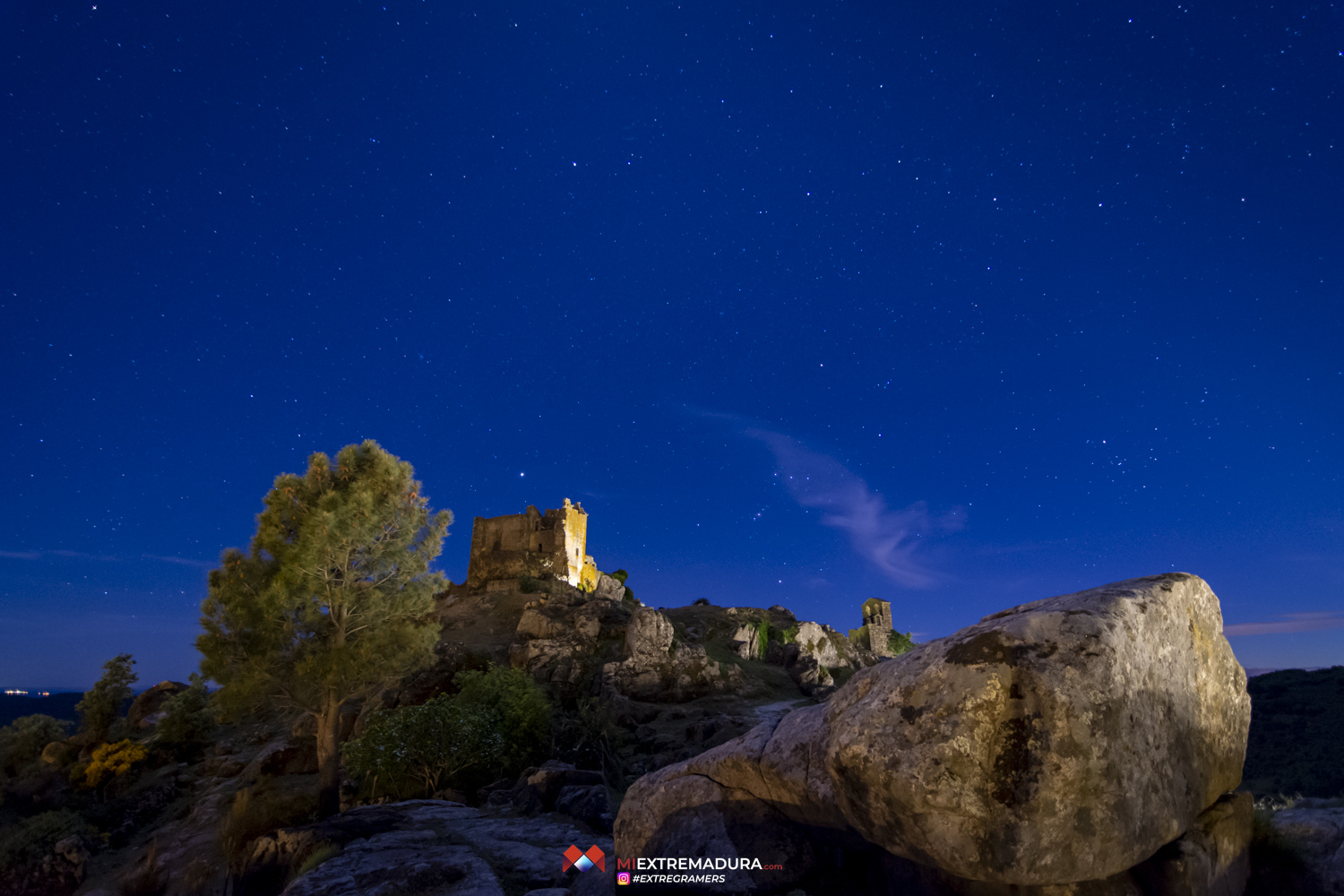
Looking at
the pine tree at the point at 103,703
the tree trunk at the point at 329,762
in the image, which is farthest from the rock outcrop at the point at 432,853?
the pine tree at the point at 103,703

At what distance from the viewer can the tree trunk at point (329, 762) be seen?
62.3 feet

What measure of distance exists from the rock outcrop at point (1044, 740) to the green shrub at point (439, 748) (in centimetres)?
1700

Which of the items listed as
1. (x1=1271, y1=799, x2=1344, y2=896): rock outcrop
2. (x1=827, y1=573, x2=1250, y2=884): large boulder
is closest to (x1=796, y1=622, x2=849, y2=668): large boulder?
(x1=1271, y1=799, x2=1344, y2=896): rock outcrop

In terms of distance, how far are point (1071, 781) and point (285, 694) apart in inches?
897

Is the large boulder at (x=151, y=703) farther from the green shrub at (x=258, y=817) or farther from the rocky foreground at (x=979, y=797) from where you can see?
the rocky foreground at (x=979, y=797)

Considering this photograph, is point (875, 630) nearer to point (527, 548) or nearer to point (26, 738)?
point (527, 548)

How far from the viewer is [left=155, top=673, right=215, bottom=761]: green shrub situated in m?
32.8

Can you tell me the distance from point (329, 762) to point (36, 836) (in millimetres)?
11609

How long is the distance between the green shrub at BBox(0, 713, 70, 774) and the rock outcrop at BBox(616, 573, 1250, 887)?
4787 cm

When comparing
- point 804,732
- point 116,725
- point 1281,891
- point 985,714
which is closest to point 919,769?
point 985,714

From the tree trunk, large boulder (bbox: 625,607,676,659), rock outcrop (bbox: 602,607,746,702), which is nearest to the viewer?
the tree trunk

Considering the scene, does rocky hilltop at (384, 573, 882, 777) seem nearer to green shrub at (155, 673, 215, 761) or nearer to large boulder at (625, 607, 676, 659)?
large boulder at (625, 607, 676, 659)

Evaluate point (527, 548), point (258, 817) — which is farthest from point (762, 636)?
point (258, 817)

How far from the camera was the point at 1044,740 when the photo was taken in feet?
15.5
